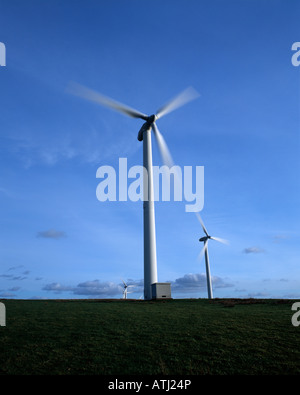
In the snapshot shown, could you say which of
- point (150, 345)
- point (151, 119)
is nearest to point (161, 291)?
point (150, 345)

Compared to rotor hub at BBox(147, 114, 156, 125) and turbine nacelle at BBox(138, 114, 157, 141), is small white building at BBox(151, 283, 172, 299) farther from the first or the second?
rotor hub at BBox(147, 114, 156, 125)

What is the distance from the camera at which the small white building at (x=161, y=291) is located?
40000 millimetres

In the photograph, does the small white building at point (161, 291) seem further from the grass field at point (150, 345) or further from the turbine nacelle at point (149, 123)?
the turbine nacelle at point (149, 123)

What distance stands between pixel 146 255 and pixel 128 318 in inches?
830

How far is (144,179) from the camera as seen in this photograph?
4691 cm

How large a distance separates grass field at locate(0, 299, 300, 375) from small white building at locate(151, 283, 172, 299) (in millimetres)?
18406

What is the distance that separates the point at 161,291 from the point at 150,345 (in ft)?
86.6

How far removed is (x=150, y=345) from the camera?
14.7 m

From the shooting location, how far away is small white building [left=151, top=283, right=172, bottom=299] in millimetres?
40000

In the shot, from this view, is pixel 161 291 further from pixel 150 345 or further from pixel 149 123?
pixel 149 123

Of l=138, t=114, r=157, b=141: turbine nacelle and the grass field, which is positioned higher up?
l=138, t=114, r=157, b=141: turbine nacelle

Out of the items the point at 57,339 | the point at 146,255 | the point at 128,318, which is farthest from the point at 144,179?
the point at 57,339

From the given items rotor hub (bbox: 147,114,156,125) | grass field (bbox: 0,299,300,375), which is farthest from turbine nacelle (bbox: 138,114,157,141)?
grass field (bbox: 0,299,300,375)
